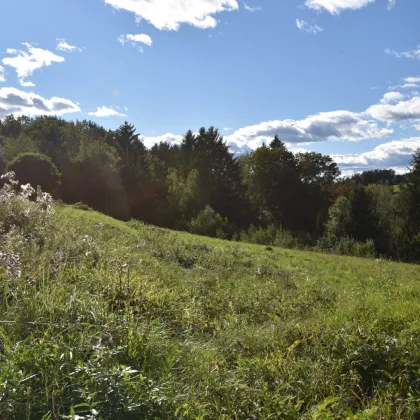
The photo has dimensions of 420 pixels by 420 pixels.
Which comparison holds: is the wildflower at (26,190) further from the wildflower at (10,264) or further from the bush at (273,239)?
the bush at (273,239)

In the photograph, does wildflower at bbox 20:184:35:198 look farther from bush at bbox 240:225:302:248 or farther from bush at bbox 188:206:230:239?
bush at bbox 188:206:230:239

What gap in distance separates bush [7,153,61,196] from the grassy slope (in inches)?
712

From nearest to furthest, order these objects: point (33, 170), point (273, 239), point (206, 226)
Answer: point (33, 170)
point (273, 239)
point (206, 226)

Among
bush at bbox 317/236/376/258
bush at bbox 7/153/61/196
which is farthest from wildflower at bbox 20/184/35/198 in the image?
bush at bbox 317/236/376/258

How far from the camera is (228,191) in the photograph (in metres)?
43.2

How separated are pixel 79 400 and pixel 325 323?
3.56m

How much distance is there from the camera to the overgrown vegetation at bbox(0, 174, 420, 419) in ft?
9.69

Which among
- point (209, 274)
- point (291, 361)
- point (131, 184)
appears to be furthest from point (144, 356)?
point (131, 184)

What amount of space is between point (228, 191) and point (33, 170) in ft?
76.9

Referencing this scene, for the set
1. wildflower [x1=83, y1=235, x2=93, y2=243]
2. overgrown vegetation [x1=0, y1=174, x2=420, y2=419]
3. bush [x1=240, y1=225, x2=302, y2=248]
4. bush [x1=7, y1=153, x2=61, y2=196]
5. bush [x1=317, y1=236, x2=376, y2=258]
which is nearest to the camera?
overgrown vegetation [x1=0, y1=174, x2=420, y2=419]

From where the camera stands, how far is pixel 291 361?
422 cm

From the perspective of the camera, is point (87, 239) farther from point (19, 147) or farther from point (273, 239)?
point (19, 147)

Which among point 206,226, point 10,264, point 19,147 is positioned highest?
point 19,147

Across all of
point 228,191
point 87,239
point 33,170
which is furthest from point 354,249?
point 228,191
